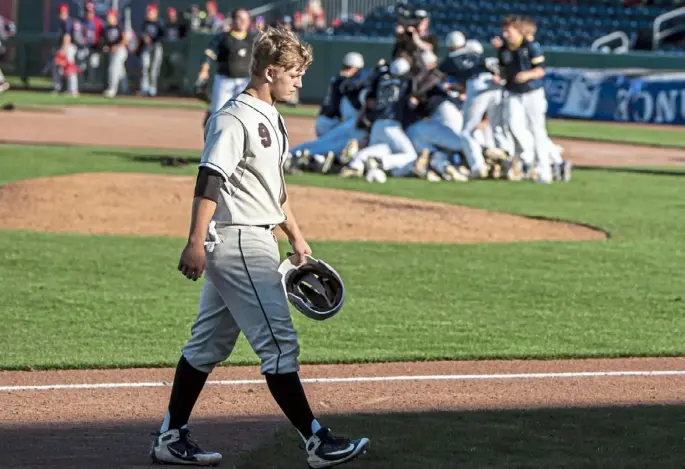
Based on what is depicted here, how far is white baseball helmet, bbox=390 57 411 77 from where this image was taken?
1842 centimetres

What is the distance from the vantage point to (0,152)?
68.8 feet

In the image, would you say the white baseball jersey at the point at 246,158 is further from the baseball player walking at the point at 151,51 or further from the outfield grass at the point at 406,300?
the baseball player walking at the point at 151,51

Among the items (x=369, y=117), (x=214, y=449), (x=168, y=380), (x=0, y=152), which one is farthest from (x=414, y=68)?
(x=214, y=449)

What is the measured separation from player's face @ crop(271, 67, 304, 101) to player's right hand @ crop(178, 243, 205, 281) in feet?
2.29

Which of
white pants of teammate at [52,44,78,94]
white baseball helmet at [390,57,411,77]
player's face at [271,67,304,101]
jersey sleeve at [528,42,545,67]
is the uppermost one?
player's face at [271,67,304,101]

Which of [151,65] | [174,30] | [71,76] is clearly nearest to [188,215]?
[71,76]

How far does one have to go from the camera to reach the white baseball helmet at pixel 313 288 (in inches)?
224

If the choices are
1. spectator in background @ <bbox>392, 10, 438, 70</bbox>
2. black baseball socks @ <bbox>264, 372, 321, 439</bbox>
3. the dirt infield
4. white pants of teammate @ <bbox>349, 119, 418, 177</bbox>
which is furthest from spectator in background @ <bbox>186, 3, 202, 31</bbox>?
black baseball socks @ <bbox>264, 372, 321, 439</bbox>

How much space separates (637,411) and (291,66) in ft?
8.14

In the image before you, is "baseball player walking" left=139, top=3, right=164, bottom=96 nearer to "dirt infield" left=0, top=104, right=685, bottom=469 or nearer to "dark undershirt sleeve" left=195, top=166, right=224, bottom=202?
"dirt infield" left=0, top=104, right=685, bottom=469

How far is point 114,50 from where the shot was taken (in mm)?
38000

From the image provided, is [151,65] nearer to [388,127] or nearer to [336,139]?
[336,139]

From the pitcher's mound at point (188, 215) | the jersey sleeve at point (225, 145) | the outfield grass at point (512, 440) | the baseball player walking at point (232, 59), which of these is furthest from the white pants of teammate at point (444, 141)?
the jersey sleeve at point (225, 145)

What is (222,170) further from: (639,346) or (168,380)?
(639,346)
